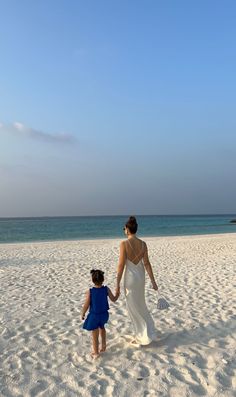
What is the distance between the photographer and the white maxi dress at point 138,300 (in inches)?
196

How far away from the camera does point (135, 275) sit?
499 cm

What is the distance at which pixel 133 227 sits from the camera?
494 centimetres

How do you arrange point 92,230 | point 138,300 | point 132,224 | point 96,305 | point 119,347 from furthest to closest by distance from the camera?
point 92,230 → point 119,347 → point 138,300 → point 132,224 → point 96,305

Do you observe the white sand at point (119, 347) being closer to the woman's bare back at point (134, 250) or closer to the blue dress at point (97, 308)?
the blue dress at point (97, 308)

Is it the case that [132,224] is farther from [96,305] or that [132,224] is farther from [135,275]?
[96,305]

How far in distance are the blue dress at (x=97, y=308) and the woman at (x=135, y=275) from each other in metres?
0.24

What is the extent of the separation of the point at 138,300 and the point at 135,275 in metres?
0.36

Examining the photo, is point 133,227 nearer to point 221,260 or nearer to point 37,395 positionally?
point 37,395

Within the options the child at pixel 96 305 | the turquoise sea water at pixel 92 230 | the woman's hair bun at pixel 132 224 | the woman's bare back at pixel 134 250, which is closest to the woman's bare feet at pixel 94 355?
the child at pixel 96 305

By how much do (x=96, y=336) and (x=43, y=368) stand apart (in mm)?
766

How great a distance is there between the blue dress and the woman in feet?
0.80

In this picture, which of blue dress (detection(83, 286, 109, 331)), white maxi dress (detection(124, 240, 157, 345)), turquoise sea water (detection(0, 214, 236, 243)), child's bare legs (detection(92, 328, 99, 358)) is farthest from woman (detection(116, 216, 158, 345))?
turquoise sea water (detection(0, 214, 236, 243))

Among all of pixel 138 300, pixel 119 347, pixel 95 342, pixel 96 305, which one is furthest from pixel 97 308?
pixel 119 347

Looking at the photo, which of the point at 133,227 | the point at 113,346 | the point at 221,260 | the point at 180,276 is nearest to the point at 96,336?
the point at 113,346
